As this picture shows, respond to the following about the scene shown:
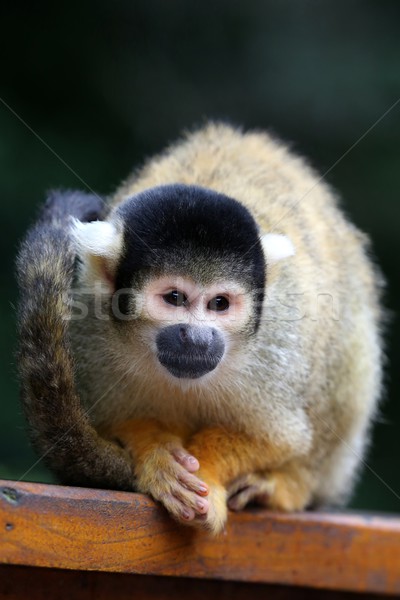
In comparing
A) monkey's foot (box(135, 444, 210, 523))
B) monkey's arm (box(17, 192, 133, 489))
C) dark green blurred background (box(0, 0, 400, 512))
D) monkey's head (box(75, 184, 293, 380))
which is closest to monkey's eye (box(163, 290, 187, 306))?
monkey's head (box(75, 184, 293, 380))

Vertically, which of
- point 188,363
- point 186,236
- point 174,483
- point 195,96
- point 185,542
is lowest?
point 185,542

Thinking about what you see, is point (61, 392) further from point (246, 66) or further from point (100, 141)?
point (246, 66)

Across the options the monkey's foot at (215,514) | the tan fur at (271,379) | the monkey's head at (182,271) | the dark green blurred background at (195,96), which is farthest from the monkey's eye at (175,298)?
the dark green blurred background at (195,96)

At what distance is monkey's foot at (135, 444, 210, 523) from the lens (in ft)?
6.01

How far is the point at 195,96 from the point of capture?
12.7ft

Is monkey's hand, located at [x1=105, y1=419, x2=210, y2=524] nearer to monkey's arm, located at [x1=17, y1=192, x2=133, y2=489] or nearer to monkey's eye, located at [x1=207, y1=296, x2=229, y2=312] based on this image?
monkey's arm, located at [x1=17, y1=192, x2=133, y2=489]

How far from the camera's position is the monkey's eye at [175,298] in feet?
6.65

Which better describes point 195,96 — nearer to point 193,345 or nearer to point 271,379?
point 271,379

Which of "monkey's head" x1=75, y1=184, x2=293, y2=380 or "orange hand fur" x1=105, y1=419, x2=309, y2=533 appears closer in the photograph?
"orange hand fur" x1=105, y1=419, x2=309, y2=533

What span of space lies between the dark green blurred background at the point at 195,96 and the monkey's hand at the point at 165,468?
3.76 ft

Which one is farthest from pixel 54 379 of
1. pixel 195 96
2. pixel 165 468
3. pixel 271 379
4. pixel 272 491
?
pixel 195 96

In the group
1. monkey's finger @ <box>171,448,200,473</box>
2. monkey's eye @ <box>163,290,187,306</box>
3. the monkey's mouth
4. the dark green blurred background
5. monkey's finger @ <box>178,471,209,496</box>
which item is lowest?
monkey's finger @ <box>178,471,209,496</box>

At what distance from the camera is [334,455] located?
2.61m

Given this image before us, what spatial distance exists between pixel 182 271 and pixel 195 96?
209 centimetres
